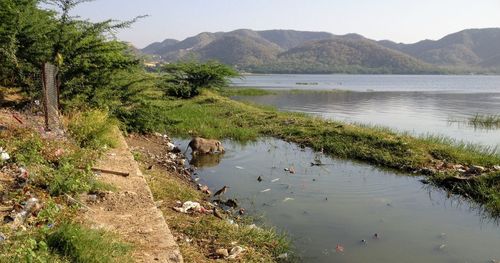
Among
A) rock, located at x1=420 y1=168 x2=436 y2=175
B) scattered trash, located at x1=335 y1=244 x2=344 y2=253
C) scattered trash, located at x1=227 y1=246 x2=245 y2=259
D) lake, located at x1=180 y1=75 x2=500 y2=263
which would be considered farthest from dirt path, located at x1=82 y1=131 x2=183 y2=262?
rock, located at x1=420 y1=168 x2=436 y2=175

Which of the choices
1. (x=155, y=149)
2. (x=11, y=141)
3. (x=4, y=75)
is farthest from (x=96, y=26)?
(x=11, y=141)

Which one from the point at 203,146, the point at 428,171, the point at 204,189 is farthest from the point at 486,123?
the point at 204,189

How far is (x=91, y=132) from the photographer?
360 inches

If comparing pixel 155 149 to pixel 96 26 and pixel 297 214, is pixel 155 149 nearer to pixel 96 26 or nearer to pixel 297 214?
pixel 96 26

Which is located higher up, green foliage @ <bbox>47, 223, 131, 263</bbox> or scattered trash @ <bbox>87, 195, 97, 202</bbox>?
green foliage @ <bbox>47, 223, 131, 263</bbox>

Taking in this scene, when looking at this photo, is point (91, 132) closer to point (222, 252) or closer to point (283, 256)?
point (222, 252)

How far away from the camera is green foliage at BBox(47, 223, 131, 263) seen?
425 centimetres

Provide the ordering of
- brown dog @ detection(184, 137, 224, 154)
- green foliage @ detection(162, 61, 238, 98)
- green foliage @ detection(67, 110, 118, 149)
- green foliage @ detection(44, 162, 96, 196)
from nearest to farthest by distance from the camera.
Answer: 1. green foliage @ detection(44, 162, 96, 196)
2. green foliage @ detection(67, 110, 118, 149)
3. brown dog @ detection(184, 137, 224, 154)
4. green foliage @ detection(162, 61, 238, 98)

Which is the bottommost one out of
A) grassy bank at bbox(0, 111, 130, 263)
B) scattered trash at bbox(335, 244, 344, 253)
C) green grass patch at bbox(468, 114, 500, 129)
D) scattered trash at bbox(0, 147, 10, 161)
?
green grass patch at bbox(468, 114, 500, 129)

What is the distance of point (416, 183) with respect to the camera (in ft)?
37.2

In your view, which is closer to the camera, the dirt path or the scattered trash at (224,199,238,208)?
the dirt path

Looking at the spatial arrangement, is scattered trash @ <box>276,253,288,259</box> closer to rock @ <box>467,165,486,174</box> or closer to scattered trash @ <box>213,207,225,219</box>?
scattered trash @ <box>213,207,225,219</box>

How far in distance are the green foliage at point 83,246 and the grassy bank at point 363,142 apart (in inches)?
304

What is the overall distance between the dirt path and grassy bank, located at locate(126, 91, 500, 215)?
689 centimetres
